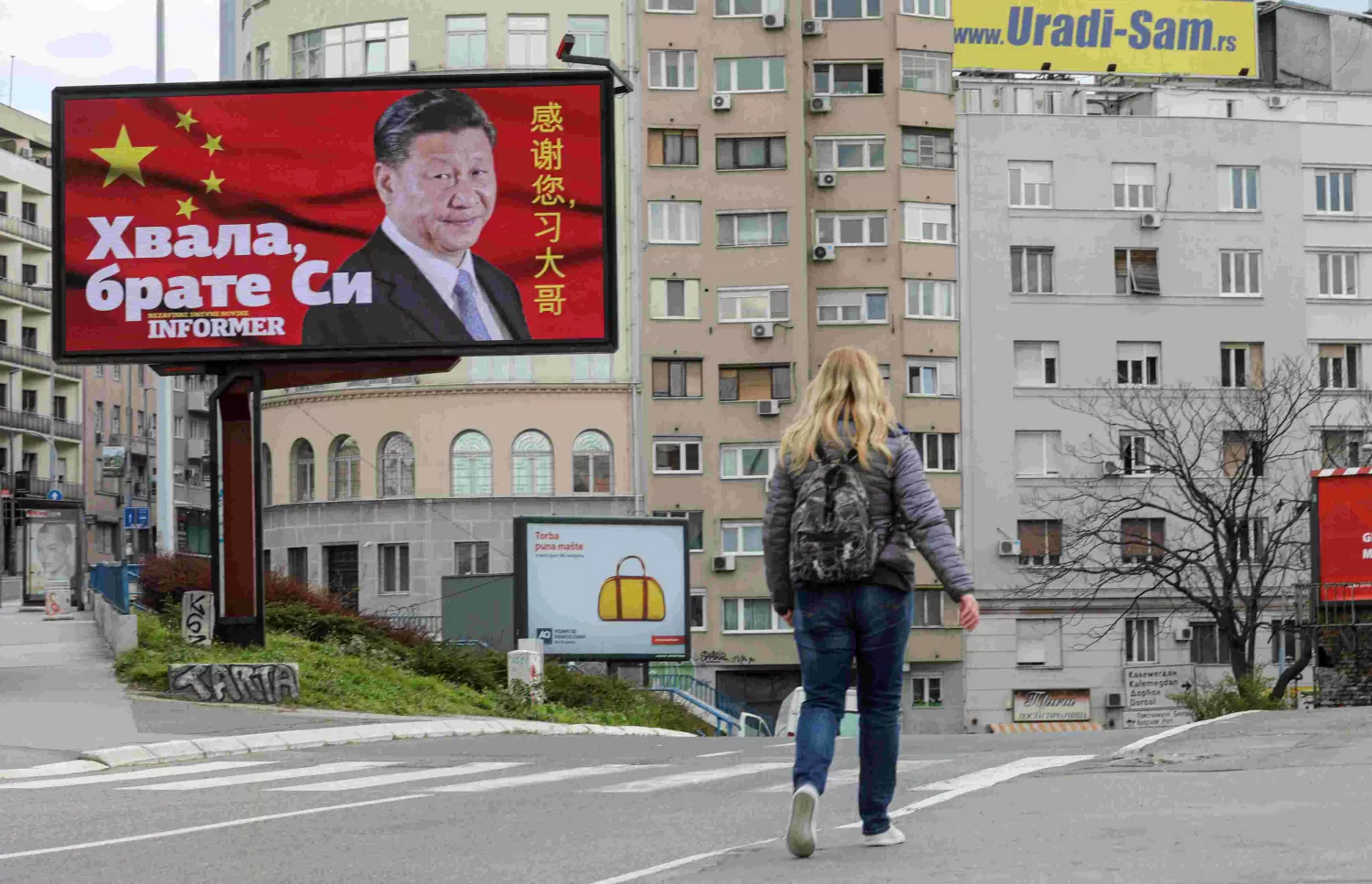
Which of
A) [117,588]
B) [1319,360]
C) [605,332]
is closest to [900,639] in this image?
[605,332]

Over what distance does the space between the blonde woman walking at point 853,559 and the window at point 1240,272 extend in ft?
210

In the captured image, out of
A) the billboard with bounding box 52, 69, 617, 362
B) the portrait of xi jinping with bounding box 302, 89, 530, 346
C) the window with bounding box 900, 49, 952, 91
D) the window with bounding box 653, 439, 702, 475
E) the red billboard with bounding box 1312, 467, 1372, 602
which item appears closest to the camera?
the billboard with bounding box 52, 69, 617, 362

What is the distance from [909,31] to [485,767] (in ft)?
185

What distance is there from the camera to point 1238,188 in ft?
229

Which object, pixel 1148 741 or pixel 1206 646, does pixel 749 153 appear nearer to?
pixel 1206 646

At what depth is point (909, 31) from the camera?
67812mm

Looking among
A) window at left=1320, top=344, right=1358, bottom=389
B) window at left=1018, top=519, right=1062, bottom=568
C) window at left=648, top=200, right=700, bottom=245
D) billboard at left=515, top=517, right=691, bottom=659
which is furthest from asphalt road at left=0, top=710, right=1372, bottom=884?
window at left=1320, top=344, right=1358, bottom=389

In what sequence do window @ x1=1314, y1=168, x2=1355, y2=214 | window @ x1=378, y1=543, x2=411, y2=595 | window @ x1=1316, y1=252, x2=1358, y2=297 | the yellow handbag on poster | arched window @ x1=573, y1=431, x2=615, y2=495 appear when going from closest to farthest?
1. the yellow handbag on poster
2. window @ x1=378, y1=543, x2=411, y2=595
3. arched window @ x1=573, y1=431, x2=615, y2=495
4. window @ x1=1316, y1=252, x2=1358, y2=297
5. window @ x1=1314, y1=168, x2=1355, y2=214

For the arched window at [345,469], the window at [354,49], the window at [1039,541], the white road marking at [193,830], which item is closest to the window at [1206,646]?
the window at [1039,541]

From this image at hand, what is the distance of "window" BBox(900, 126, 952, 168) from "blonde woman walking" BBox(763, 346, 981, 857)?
60.7 meters

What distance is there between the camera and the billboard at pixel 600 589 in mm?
34031

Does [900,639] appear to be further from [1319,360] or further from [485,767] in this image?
[1319,360]

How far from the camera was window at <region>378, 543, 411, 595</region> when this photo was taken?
6241 cm

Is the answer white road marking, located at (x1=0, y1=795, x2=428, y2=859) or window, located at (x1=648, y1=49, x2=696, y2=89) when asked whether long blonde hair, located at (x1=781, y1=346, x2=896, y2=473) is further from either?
window, located at (x1=648, y1=49, x2=696, y2=89)
